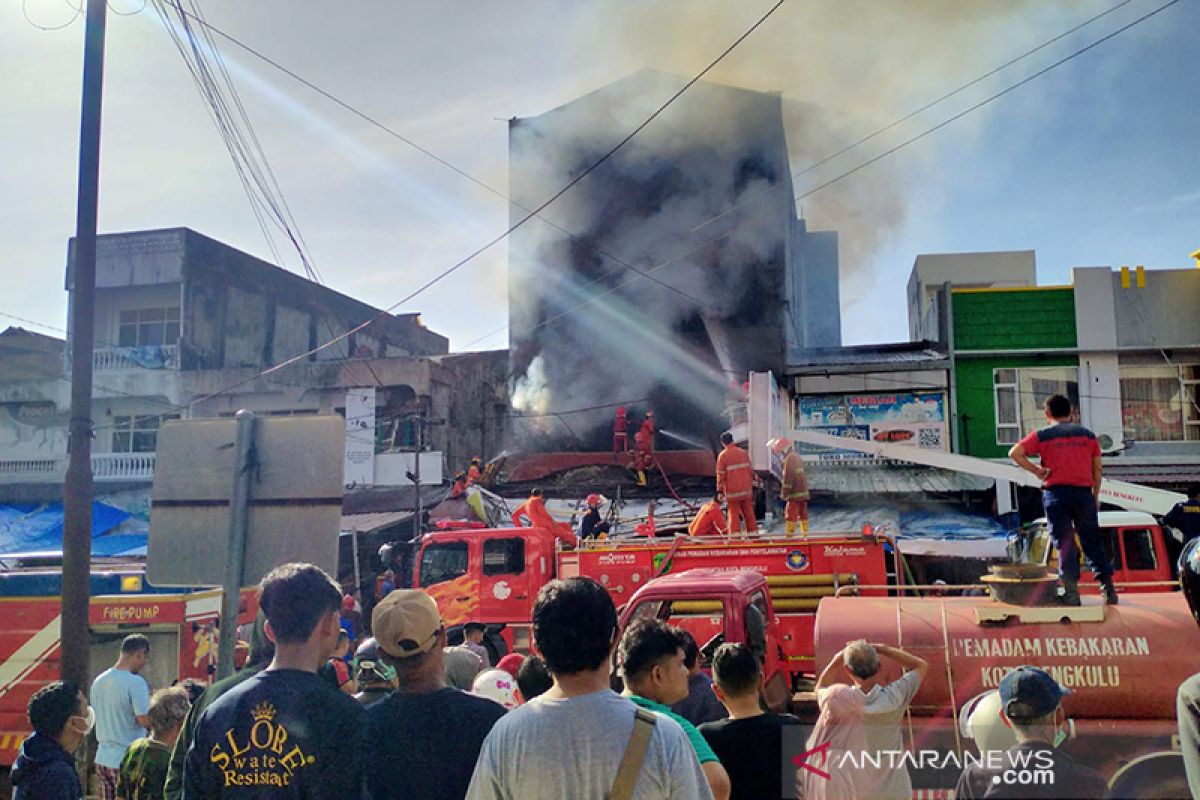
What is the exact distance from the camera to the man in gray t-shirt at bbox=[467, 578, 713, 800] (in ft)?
6.86

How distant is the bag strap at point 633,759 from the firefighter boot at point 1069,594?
4.44 m

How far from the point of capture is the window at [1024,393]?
60.4 ft

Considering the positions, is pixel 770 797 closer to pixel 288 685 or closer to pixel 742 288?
pixel 288 685

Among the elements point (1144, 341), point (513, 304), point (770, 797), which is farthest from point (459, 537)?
point (513, 304)

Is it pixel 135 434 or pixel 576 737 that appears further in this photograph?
pixel 135 434

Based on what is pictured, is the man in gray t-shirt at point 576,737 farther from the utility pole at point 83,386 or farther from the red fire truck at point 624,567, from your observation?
the red fire truck at point 624,567

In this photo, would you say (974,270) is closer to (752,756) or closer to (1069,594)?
(1069,594)

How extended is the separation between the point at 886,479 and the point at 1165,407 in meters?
5.83

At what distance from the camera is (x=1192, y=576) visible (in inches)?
89.2

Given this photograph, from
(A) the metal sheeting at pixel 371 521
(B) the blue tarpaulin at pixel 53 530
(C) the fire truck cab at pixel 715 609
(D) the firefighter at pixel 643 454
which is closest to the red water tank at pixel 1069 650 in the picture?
(C) the fire truck cab at pixel 715 609

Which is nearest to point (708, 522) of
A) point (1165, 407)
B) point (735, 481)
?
point (735, 481)

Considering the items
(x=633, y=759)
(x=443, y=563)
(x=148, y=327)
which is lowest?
(x=443, y=563)

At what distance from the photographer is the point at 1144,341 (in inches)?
711

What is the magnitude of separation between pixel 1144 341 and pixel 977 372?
3289 millimetres
